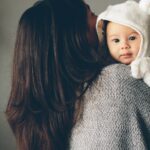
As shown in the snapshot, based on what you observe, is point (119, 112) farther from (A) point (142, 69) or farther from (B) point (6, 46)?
(B) point (6, 46)

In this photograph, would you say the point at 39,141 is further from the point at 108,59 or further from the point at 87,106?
the point at 108,59

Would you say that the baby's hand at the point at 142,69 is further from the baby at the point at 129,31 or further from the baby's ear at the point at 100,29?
the baby's ear at the point at 100,29

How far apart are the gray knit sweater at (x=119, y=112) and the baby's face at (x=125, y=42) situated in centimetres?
17

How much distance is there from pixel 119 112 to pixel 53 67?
0.23m

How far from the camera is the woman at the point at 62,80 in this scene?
40.9 inches

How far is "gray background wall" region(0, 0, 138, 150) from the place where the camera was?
2061 millimetres

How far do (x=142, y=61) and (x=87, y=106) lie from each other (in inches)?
8.2

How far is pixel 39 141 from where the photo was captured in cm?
116

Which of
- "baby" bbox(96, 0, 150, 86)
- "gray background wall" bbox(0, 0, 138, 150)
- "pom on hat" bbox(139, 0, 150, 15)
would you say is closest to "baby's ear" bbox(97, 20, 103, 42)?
"baby" bbox(96, 0, 150, 86)

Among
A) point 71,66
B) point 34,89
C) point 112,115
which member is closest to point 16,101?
point 34,89

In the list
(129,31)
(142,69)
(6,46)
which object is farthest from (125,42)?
(6,46)

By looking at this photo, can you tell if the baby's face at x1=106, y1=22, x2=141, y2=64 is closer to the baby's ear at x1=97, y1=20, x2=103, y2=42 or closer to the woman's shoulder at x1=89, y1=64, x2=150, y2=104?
the baby's ear at x1=97, y1=20, x2=103, y2=42

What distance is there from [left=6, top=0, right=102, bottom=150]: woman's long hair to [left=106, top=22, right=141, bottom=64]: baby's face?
12cm

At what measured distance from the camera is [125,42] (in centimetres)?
120
